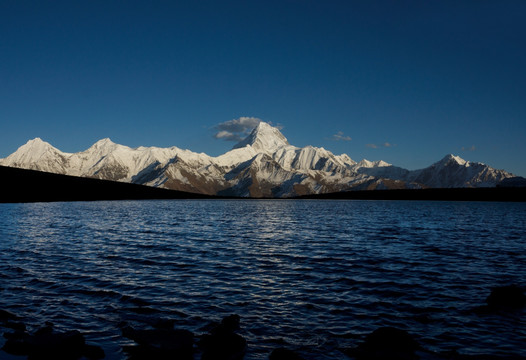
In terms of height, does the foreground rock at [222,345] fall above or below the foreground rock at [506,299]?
below

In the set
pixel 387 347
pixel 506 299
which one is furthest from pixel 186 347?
pixel 506 299

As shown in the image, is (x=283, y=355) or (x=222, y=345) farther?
(x=222, y=345)

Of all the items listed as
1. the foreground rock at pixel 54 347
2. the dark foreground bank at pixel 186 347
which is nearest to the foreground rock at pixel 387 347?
the dark foreground bank at pixel 186 347

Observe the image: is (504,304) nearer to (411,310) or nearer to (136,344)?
(411,310)

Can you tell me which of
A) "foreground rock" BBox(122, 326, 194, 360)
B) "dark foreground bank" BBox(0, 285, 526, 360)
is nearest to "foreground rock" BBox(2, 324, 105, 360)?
"dark foreground bank" BBox(0, 285, 526, 360)

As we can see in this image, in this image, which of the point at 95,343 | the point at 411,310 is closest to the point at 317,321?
the point at 411,310

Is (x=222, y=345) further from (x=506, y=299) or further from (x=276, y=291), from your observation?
(x=506, y=299)

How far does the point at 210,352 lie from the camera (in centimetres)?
1508

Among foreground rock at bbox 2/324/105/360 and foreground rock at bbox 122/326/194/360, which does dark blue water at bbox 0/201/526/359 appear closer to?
foreground rock at bbox 122/326/194/360

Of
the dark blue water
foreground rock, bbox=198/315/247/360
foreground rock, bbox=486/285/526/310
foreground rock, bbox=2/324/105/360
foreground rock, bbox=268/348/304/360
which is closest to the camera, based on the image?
foreground rock, bbox=268/348/304/360

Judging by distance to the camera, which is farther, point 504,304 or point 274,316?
point 504,304

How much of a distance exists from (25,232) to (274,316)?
52.0 meters

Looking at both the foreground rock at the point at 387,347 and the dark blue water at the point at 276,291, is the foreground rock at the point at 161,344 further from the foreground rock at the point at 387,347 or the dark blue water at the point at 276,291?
the foreground rock at the point at 387,347

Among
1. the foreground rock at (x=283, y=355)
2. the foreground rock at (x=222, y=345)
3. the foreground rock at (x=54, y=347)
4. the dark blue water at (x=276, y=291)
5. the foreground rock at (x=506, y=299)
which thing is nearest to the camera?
the foreground rock at (x=283, y=355)
